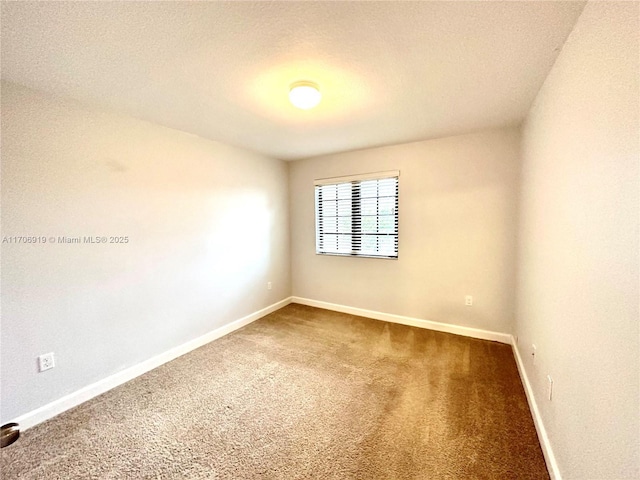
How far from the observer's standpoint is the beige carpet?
1.44m

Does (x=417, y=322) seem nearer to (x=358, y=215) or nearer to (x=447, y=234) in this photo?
(x=447, y=234)

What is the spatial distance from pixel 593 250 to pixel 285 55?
67.7 inches

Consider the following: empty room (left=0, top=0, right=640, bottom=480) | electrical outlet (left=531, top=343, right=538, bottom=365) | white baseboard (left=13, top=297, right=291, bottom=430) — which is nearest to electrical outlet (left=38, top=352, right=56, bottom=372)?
empty room (left=0, top=0, right=640, bottom=480)

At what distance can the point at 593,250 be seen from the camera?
3.34 ft

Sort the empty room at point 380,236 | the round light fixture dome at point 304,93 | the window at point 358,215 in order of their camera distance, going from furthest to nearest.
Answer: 1. the window at point 358,215
2. the round light fixture dome at point 304,93
3. the empty room at point 380,236

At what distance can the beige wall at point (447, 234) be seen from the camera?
9.12ft

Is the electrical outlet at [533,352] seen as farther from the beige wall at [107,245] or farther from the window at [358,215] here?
the beige wall at [107,245]

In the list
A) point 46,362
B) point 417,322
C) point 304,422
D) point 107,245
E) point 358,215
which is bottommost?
point 304,422

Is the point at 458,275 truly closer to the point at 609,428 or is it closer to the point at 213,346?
the point at 609,428

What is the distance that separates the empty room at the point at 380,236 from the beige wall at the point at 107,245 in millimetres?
16

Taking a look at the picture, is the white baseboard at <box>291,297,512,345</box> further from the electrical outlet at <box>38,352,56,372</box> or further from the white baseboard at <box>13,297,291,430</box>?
the electrical outlet at <box>38,352,56,372</box>

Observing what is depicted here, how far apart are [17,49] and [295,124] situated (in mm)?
1792

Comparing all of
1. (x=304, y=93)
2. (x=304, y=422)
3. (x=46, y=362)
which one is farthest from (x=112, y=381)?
(x=304, y=93)

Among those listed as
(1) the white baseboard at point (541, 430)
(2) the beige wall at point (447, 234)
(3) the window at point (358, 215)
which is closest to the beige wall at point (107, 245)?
(3) the window at point (358, 215)
